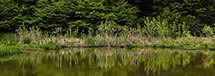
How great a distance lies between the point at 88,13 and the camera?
63.1 feet

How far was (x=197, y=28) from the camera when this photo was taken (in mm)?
19422

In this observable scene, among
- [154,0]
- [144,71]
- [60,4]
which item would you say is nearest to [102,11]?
[60,4]

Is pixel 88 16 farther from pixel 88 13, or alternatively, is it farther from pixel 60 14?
pixel 60 14

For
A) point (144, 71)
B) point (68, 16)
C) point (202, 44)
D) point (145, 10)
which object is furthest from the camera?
point (145, 10)

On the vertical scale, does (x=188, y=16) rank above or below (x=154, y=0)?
below

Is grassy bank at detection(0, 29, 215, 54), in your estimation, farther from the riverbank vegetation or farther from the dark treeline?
the dark treeline

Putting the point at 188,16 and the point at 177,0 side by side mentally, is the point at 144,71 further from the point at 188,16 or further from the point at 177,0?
the point at 177,0

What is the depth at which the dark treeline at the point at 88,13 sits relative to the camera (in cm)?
1788

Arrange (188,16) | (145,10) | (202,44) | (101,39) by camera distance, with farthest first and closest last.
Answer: (145,10) → (188,16) → (101,39) → (202,44)

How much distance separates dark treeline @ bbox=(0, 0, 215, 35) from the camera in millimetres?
17875

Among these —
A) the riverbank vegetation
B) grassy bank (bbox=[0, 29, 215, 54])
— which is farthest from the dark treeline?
grassy bank (bbox=[0, 29, 215, 54])

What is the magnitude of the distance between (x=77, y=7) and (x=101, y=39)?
582 cm

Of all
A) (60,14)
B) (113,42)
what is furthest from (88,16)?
(113,42)

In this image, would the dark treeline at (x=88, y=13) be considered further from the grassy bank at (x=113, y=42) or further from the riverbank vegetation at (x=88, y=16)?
the grassy bank at (x=113, y=42)
